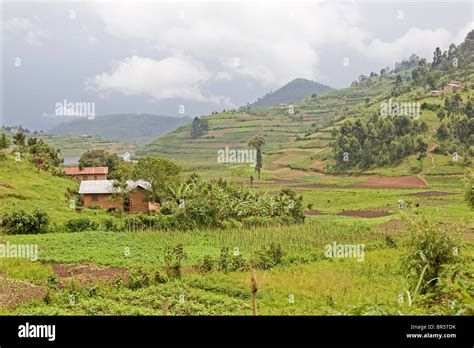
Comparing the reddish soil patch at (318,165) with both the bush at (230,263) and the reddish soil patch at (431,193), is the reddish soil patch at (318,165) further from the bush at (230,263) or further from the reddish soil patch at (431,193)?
the bush at (230,263)

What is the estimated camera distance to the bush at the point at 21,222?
17750 millimetres

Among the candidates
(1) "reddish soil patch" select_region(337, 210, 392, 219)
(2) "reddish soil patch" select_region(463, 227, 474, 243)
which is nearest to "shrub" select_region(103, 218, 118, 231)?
(1) "reddish soil patch" select_region(337, 210, 392, 219)

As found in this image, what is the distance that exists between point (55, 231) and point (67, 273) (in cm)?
683

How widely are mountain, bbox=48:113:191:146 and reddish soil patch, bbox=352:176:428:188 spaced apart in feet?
329

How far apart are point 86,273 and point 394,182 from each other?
27572 millimetres

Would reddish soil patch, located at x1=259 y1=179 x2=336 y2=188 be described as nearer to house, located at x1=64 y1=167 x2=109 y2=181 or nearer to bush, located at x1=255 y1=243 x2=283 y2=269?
house, located at x1=64 y1=167 x2=109 y2=181

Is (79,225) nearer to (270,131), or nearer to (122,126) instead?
(270,131)

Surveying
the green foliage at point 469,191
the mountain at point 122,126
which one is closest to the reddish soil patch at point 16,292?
the green foliage at point 469,191

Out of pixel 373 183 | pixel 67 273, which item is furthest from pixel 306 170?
pixel 67 273

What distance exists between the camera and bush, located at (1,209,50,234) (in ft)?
58.2

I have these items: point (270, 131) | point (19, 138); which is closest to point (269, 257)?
point (19, 138)

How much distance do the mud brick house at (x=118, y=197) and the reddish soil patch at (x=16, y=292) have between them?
12.4 m

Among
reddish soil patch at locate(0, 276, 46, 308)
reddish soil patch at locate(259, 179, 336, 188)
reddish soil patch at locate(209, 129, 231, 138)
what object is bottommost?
reddish soil patch at locate(0, 276, 46, 308)
